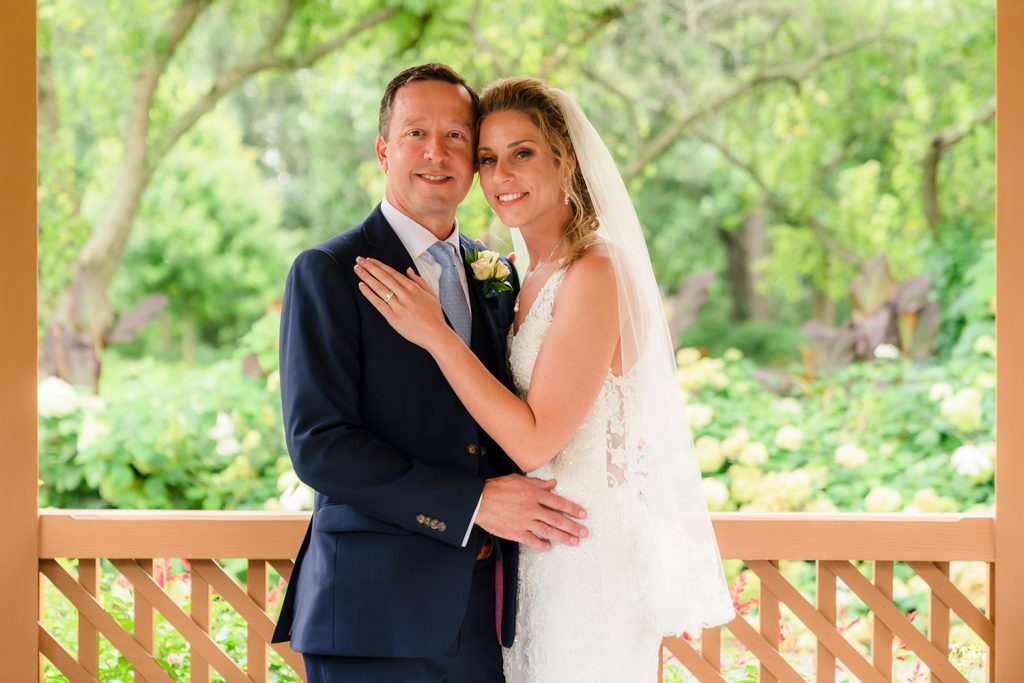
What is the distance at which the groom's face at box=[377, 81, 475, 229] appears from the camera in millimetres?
2359

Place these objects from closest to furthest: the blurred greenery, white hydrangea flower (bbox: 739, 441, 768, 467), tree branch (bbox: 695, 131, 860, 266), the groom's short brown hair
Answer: the groom's short brown hair, white hydrangea flower (bbox: 739, 441, 768, 467), the blurred greenery, tree branch (bbox: 695, 131, 860, 266)

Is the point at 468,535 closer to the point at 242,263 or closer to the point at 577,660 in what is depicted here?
the point at 577,660

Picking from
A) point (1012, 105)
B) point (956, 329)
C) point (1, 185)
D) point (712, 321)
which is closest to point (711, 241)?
point (712, 321)

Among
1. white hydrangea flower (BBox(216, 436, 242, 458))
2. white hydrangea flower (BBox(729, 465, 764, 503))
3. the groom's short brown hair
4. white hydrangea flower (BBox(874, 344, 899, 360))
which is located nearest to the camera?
the groom's short brown hair

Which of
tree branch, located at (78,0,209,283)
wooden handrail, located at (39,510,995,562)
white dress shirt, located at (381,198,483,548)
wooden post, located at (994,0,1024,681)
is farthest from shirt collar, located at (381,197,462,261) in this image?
tree branch, located at (78,0,209,283)

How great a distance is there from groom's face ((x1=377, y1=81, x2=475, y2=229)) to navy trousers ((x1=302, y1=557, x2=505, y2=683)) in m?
0.89

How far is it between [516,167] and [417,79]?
329 millimetres

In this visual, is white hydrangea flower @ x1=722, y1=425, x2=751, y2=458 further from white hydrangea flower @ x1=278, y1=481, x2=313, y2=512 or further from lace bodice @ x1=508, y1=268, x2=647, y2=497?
lace bodice @ x1=508, y1=268, x2=647, y2=497

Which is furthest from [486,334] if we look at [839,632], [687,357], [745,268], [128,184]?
[745,268]

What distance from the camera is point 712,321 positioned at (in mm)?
10867

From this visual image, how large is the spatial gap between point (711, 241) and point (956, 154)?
340 centimetres

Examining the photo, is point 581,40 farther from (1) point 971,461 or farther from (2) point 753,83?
(1) point 971,461

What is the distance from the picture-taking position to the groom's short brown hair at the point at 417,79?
7.89 feet

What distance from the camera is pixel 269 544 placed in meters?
2.79
